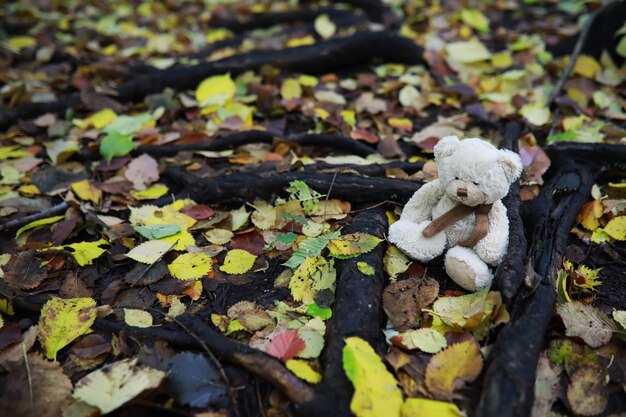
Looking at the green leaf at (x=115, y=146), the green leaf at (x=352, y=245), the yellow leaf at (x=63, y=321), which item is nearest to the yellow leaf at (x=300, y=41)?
the green leaf at (x=115, y=146)

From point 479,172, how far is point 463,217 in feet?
0.77

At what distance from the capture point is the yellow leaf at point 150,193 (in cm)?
276

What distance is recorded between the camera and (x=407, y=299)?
1.91 metres

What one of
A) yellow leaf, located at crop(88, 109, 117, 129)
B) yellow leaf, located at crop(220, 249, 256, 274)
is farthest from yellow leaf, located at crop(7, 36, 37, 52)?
yellow leaf, located at crop(220, 249, 256, 274)

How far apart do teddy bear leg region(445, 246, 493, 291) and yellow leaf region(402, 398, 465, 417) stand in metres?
0.53

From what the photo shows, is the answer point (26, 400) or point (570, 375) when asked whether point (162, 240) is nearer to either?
point (26, 400)

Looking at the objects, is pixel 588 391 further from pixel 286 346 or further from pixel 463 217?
pixel 286 346

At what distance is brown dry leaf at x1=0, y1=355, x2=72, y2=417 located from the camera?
61.1 inches

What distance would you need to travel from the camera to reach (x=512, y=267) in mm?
1789

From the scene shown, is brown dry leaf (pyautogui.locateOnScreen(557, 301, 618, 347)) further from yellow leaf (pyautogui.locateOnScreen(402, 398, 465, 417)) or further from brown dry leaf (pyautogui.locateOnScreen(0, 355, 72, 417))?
brown dry leaf (pyautogui.locateOnScreen(0, 355, 72, 417))

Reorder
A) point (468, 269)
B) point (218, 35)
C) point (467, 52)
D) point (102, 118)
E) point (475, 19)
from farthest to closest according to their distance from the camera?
point (218, 35) → point (475, 19) → point (467, 52) → point (102, 118) → point (468, 269)

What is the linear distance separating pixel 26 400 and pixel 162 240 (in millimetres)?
902

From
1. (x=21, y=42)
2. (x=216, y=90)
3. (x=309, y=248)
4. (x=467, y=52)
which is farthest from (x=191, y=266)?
(x=21, y=42)

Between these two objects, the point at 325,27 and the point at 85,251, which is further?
the point at 325,27
